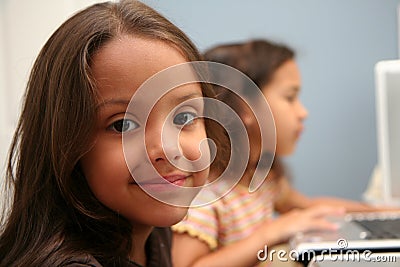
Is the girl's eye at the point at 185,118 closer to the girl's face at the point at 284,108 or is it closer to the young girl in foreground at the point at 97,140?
the young girl in foreground at the point at 97,140

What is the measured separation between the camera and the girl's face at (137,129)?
1.08 ft

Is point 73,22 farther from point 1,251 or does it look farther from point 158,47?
point 1,251

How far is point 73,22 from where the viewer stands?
37cm

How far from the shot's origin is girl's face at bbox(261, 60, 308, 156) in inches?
28.8

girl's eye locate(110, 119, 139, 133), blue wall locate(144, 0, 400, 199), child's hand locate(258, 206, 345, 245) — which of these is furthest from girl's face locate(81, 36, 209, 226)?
blue wall locate(144, 0, 400, 199)

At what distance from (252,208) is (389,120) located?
19 centimetres

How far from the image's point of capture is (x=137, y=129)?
33 cm

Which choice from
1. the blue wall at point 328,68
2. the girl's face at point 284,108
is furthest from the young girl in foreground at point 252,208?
the blue wall at point 328,68

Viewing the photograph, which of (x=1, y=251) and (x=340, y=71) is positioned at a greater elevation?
(x=340, y=71)

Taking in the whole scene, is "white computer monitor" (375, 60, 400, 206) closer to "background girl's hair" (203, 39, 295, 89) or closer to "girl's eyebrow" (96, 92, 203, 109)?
"background girl's hair" (203, 39, 295, 89)

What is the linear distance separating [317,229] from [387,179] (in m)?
0.13

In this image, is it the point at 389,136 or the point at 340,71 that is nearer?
the point at 389,136

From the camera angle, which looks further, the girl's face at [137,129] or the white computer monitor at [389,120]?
the white computer monitor at [389,120]

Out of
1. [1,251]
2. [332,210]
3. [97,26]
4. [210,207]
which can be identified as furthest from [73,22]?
[332,210]
